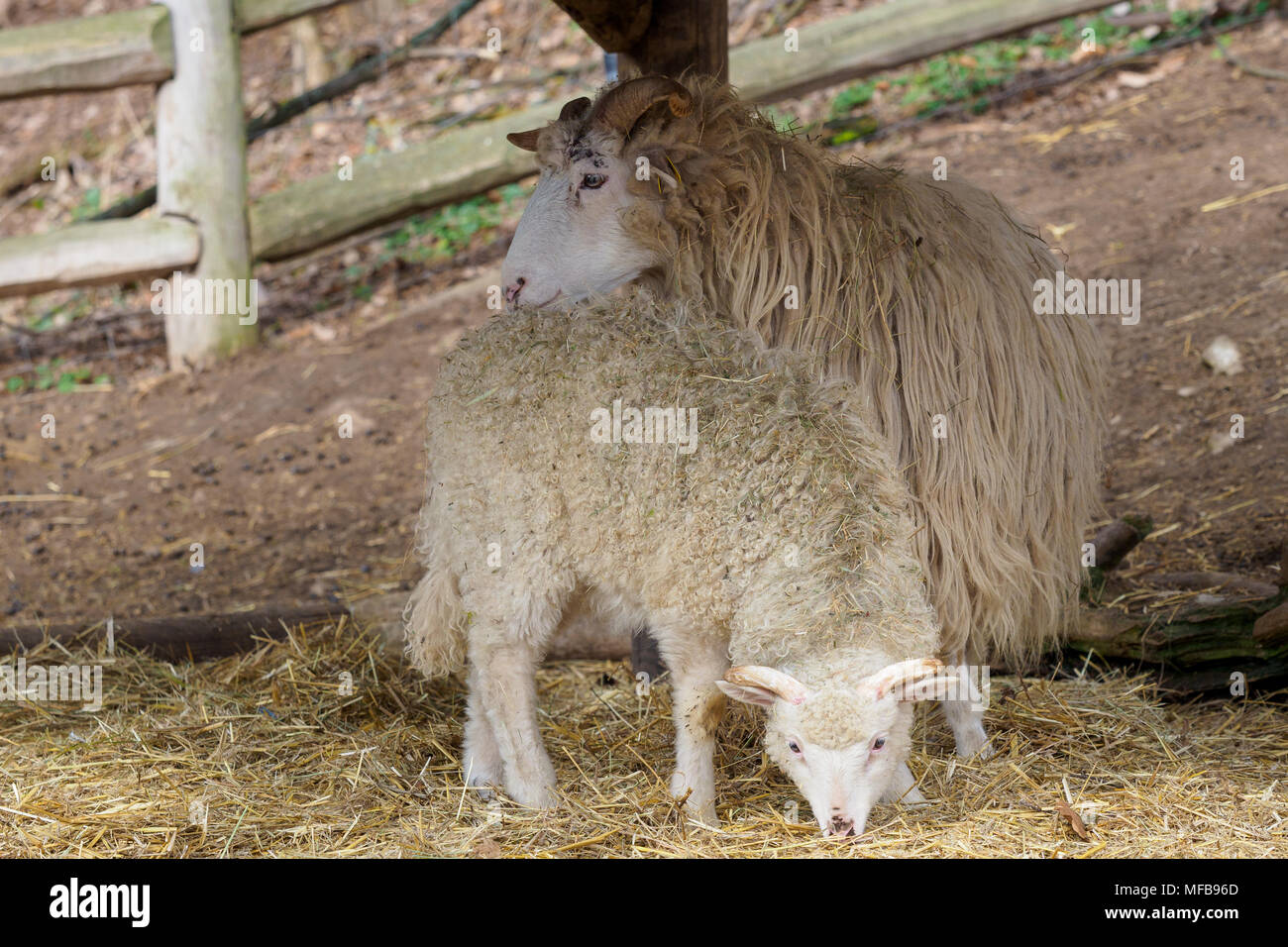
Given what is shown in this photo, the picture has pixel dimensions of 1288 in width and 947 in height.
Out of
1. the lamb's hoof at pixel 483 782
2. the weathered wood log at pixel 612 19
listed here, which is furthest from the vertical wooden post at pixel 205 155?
the lamb's hoof at pixel 483 782

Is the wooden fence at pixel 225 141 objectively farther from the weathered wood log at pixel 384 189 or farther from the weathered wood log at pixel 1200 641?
the weathered wood log at pixel 1200 641

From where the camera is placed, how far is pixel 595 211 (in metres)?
3.94

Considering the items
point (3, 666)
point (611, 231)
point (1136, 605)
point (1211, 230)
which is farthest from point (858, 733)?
point (1211, 230)

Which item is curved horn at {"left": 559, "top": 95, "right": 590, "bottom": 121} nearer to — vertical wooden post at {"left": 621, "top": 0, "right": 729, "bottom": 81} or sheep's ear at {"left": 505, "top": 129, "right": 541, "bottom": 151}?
sheep's ear at {"left": 505, "top": 129, "right": 541, "bottom": 151}

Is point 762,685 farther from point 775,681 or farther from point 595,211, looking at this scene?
point 595,211

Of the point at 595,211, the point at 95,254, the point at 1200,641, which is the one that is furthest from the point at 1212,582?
the point at 95,254

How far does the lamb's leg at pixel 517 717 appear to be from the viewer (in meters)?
3.71

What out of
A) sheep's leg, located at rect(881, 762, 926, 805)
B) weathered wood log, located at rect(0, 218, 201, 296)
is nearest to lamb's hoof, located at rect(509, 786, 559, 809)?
sheep's leg, located at rect(881, 762, 926, 805)

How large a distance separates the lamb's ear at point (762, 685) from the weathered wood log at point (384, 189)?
5.71 metres

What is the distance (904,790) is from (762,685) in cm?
75

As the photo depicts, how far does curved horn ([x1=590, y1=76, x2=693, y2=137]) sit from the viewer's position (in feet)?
12.5

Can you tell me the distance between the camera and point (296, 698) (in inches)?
177

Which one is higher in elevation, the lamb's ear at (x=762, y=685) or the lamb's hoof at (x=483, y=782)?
the lamb's ear at (x=762, y=685)
